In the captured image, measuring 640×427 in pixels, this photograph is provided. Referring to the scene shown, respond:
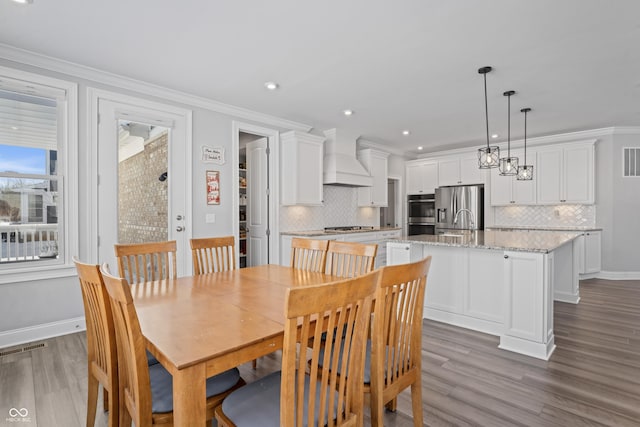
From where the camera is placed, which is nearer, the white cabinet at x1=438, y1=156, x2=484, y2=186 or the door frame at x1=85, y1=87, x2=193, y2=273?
the door frame at x1=85, y1=87, x2=193, y2=273

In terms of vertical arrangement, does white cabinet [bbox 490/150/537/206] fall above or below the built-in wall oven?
above

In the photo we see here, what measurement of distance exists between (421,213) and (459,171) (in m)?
1.20

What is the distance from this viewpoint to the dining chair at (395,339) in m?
1.32

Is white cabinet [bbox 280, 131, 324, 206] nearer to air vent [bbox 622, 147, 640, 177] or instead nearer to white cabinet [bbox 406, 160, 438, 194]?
white cabinet [bbox 406, 160, 438, 194]

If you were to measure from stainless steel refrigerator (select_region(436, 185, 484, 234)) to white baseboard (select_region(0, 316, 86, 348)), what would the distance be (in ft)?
19.9

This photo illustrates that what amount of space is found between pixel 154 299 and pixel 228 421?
2.64ft

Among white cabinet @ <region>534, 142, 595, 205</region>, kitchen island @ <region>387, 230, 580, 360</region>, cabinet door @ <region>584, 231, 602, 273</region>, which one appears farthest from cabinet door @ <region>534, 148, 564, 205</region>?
kitchen island @ <region>387, 230, 580, 360</region>

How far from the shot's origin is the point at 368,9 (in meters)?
2.20

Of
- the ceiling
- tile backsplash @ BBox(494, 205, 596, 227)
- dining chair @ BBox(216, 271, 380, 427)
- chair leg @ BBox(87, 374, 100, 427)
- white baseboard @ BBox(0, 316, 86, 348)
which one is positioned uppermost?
the ceiling

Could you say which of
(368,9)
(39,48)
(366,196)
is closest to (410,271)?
(368,9)

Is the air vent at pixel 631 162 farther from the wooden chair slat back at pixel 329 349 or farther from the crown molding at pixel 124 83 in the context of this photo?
the wooden chair slat back at pixel 329 349

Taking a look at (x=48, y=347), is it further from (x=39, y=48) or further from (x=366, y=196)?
(x=366, y=196)

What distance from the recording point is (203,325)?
1.30 metres

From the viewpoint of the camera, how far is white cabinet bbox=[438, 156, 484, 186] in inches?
253
